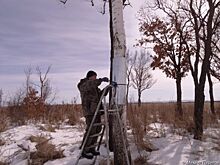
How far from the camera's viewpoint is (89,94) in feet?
26.1

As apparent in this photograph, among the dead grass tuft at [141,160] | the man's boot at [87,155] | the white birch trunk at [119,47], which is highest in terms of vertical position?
the white birch trunk at [119,47]

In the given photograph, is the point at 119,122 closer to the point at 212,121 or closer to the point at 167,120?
the point at 167,120

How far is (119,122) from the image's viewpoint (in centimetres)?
683

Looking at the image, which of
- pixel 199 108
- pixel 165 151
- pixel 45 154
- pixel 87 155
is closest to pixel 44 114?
pixel 199 108

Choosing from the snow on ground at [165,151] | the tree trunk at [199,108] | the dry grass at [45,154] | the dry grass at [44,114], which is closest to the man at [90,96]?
the snow on ground at [165,151]

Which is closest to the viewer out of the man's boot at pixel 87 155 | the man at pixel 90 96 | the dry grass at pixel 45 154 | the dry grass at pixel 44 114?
the man's boot at pixel 87 155

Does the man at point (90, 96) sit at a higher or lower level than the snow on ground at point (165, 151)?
higher

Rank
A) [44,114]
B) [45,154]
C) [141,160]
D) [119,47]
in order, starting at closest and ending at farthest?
[119,47], [141,160], [45,154], [44,114]

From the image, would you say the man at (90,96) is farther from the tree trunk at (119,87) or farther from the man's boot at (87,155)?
the tree trunk at (119,87)

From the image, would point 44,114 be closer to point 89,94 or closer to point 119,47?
point 89,94

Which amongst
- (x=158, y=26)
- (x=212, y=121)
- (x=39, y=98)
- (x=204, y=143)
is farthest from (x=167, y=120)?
(x=158, y=26)

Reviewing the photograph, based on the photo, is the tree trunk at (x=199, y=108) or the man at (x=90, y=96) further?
the tree trunk at (x=199, y=108)

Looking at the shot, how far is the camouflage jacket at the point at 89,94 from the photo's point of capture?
7.81 meters

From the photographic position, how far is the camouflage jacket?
25.6ft
